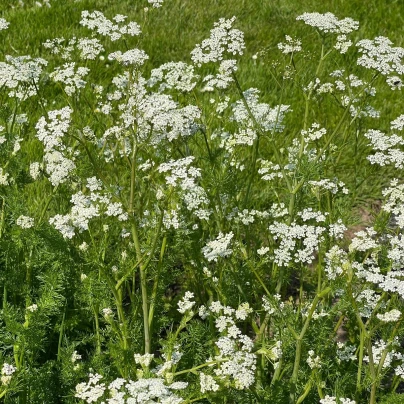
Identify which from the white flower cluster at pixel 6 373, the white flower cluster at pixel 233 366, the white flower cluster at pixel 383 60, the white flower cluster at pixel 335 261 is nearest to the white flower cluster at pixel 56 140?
the white flower cluster at pixel 6 373

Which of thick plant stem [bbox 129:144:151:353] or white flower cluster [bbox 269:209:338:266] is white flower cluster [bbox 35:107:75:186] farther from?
white flower cluster [bbox 269:209:338:266]

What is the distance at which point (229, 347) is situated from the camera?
2.90m

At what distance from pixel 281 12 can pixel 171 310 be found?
503cm

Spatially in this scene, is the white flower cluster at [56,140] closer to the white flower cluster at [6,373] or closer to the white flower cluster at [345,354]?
the white flower cluster at [6,373]

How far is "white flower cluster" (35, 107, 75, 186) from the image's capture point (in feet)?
10.3

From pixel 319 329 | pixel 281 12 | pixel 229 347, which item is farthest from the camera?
pixel 281 12

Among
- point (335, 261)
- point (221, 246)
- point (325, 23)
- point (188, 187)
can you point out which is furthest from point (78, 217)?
point (325, 23)

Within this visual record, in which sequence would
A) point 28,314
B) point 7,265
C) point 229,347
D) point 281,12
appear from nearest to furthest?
1. point 229,347
2. point 28,314
3. point 7,265
4. point 281,12

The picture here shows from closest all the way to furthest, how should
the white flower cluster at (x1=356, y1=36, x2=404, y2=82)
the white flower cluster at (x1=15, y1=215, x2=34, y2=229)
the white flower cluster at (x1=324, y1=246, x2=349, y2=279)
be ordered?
1. the white flower cluster at (x1=324, y1=246, x2=349, y2=279)
2. the white flower cluster at (x1=15, y1=215, x2=34, y2=229)
3. the white flower cluster at (x1=356, y1=36, x2=404, y2=82)

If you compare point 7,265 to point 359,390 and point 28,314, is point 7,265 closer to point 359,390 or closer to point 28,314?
point 28,314

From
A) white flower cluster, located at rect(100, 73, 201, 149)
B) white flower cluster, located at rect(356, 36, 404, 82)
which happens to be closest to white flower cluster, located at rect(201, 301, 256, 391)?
white flower cluster, located at rect(100, 73, 201, 149)

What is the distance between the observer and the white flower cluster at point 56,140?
3133mm

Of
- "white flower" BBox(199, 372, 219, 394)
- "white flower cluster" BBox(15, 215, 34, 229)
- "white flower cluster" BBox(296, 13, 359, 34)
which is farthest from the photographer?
"white flower cluster" BBox(296, 13, 359, 34)

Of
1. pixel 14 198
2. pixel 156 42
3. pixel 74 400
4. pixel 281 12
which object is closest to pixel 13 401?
pixel 74 400
